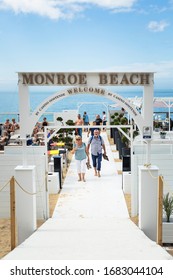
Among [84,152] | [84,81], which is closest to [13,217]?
[84,81]

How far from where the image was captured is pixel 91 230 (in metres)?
6.31

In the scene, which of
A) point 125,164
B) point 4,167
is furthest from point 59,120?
point 4,167

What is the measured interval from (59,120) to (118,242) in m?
16.3

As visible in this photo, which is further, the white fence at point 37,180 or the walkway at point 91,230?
the white fence at point 37,180

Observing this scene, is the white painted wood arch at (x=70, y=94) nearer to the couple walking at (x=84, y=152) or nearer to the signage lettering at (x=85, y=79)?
the signage lettering at (x=85, y=79)

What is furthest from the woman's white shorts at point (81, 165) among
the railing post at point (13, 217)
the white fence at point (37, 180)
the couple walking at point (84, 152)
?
the railing post at point (13, 217)

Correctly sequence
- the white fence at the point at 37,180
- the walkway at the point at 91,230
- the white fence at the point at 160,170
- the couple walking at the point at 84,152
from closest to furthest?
1. the walkway at the point at 91,230
2. the white fence at the point at 160,170
3. the white fence at the point at 37,180
4. the couple walking at the point at 84,152

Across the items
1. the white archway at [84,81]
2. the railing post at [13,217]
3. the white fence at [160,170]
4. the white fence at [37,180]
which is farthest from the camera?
the white fence at [37,180]

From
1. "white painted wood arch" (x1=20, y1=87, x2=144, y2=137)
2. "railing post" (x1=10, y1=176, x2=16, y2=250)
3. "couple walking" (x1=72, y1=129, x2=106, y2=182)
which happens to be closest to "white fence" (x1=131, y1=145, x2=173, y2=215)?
"white painted wood arch" (x1=20, y1=87, x2=144, y2=137)

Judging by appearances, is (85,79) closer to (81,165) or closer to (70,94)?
(70,94)

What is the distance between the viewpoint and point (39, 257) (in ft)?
13.6

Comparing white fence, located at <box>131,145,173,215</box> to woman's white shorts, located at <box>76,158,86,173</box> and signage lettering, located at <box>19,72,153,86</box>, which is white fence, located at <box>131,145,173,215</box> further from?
woman's white shorts, located at <box>76,158,86,173</box>

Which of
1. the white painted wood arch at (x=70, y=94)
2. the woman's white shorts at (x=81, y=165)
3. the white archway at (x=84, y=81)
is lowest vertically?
the woman's white shorts at (x=81, y=165)

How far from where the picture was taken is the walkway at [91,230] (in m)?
4.36
